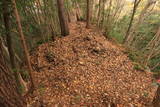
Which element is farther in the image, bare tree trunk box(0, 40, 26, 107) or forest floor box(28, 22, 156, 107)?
forest floor box(28, 22, 156, 107)

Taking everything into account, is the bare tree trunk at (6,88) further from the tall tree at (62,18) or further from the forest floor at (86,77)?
the tall tree at (62,18)

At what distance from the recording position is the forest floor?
293 cm

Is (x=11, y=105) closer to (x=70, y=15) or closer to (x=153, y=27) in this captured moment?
(x=70, y=15)

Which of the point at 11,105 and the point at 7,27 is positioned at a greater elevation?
the point at 7,27

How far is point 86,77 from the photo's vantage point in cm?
356

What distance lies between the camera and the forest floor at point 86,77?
293 cm

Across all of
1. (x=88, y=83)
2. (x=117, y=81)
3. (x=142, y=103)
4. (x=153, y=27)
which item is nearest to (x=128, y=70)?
(x=117, y=81)

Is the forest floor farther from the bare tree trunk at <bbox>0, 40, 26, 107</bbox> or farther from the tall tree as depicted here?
the bare tree trunk at <bbox>0, 40, 26, 107</bbox>

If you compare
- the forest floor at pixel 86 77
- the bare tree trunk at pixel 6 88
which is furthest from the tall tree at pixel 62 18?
the bare tree trunk at pixel 6 88

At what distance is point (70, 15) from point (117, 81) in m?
5.43

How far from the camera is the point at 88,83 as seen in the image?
3381mm

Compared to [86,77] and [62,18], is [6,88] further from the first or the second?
[62,18]

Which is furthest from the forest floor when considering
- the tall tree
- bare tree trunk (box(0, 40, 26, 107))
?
bare tree trunk (box(0, 40, 26, 107))

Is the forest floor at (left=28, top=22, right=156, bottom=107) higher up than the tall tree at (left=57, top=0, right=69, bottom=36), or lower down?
lower down
